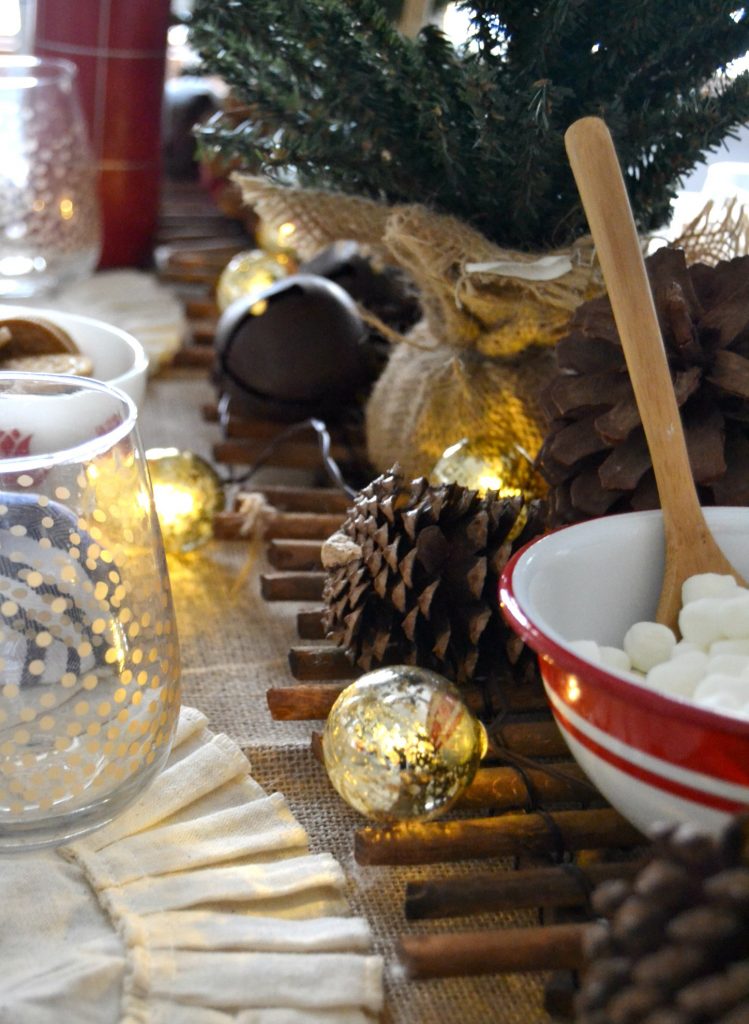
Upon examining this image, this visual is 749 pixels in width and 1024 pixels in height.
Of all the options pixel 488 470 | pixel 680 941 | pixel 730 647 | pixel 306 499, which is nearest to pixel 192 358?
pixel 306 499

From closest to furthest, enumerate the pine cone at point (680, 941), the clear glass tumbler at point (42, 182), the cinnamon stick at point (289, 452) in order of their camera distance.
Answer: the pine cone at point (680, 941) → the cinnamon stick at point (289, 452) → the clear glass tumbler at point (42, 182)

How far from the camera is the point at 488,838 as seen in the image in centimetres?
42

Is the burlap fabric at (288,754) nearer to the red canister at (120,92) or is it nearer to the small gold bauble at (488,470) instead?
the small gold bauble at (488,470)

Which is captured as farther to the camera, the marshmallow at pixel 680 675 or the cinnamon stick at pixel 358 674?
the cinnamon stick at pixel 358 674

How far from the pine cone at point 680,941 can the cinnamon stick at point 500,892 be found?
0.29 ft

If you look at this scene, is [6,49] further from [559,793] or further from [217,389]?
[559,793]

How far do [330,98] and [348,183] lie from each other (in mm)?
51

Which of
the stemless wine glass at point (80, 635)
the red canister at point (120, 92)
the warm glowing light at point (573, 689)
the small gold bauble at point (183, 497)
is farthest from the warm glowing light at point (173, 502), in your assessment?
the red canister at point (120, 92)

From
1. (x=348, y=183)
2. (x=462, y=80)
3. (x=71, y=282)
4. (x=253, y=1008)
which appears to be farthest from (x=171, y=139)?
(x=253, y=1008)

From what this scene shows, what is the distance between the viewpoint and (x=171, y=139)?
1278 millimetres

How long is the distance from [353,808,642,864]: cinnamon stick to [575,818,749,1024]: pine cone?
0.12 m

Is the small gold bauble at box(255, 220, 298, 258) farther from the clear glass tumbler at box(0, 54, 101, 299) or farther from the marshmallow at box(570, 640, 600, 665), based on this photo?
the marshmallow at box(570, 640, 600, 665)

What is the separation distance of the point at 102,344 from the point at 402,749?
0.36 meters

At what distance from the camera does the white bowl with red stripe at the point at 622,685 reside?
333 millimetres
